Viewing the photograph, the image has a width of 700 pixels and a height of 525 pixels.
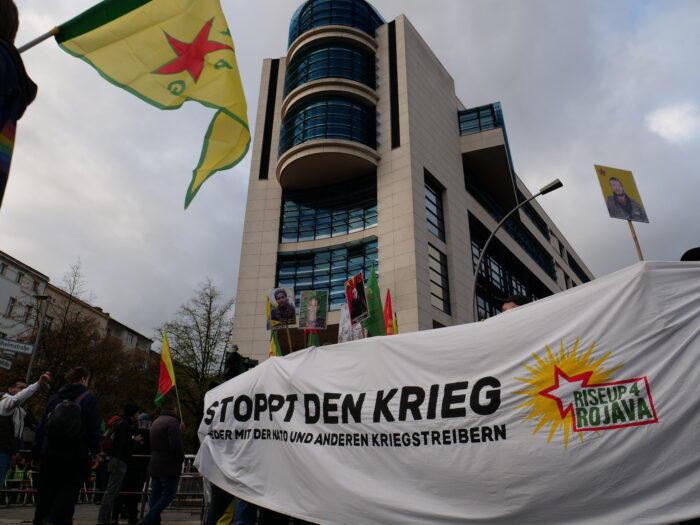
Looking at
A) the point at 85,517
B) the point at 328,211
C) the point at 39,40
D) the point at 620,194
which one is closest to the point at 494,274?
the point at 328,211

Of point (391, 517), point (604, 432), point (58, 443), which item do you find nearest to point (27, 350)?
point (58, 443)

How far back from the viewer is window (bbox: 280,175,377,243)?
29.0 m

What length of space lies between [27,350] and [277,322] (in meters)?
8.83

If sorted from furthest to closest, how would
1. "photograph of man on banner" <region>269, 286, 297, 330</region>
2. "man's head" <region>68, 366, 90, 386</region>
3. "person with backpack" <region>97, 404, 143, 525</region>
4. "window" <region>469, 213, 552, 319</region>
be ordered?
1. "window" <region>469, 213, 552, 319</region>
2. "photograph of man on banner" <region>269, 286, 297, 330</region>
3. "person with backpack" <region>97, 404, 143, 525</region>
4. "man's head" <region>68, 366, 90, 386</region>

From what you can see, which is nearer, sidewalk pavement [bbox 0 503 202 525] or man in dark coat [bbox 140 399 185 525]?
man in dark coat [bbox 140 399 185 525]

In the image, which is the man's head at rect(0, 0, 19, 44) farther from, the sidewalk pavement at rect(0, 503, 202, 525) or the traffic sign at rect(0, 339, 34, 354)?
the traffic sign at rect(0, 339, 34, 354)

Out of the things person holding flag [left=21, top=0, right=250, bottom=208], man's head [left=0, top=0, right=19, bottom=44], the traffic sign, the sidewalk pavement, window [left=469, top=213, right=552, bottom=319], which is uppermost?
window [left=469, top=213, right=552, bottom=319]

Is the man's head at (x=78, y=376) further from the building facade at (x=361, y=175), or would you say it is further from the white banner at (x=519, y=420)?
the building facade at (x=361, y=175)

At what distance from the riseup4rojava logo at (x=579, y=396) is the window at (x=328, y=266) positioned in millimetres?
23282

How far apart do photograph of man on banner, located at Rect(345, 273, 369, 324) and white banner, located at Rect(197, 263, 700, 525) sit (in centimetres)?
848

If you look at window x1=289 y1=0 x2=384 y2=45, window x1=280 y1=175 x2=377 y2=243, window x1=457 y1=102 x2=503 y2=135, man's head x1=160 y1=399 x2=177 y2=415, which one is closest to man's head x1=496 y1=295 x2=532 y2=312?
man's head x1=160 y1=399 x2=177 y2=415

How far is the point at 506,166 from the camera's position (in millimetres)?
35094

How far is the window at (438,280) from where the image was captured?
2677 centimetres

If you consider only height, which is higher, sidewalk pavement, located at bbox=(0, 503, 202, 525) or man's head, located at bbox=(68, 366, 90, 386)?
man's head, located at bbox=(68, 366, 90, 386)
